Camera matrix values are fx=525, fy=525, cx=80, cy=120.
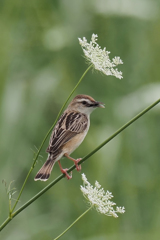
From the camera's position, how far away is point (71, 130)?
3936mm

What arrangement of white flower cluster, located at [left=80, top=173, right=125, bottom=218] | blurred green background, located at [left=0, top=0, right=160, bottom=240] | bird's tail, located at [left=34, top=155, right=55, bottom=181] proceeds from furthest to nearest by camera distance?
blurred green background, located at [left=0, top=0, right=160, bottom=240], bird's tail, located at [left=34, top=155, right=55, bottom=181], white flower cluster, located at [left=80, top=173, right=125, bottom=218]

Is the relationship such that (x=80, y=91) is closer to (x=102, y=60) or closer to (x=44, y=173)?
(x=44, y=173)

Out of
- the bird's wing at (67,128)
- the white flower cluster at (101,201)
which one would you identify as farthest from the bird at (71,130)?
the white flower cluster at (101,201)

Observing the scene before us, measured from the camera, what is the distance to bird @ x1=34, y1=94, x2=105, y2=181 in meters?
3.66

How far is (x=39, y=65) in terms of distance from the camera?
5.61 m

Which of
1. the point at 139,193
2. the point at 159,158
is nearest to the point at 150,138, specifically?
the point at 159,158

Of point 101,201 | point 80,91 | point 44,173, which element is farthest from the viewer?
point 80,91

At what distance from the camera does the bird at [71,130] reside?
12.0ft

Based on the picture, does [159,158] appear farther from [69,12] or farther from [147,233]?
[69,12]

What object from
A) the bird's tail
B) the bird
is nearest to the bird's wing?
the bird

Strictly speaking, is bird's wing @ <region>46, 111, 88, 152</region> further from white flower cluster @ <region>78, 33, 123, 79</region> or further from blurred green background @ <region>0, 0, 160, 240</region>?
white flower cluster @ <region>78, 33, 123, 79</region>

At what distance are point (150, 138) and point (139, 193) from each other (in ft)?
1.90

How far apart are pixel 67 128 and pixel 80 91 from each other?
1.68 metres

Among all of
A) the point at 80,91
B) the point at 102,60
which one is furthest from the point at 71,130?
the point at 80,91
